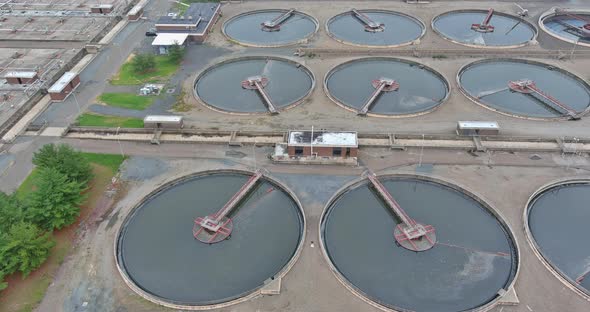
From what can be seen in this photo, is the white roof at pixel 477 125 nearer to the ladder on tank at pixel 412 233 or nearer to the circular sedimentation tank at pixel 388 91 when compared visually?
the circular sedimentation tank at pixel 388 91

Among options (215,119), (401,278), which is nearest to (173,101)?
(215,119)

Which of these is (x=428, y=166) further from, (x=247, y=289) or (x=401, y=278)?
(x=247, y=289)

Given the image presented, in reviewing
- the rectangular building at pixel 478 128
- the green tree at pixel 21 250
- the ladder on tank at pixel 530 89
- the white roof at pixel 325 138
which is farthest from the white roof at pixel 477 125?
the green tree at pixel 21 250

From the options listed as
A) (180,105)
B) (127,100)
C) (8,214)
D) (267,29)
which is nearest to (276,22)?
(267,29)

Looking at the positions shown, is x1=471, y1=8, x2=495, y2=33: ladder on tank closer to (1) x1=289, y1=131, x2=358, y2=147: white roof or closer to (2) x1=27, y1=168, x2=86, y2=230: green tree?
(1) x1=289, y1=131, x2=358, y2=147: white roof

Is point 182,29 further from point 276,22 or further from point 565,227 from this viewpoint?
point 565,227
